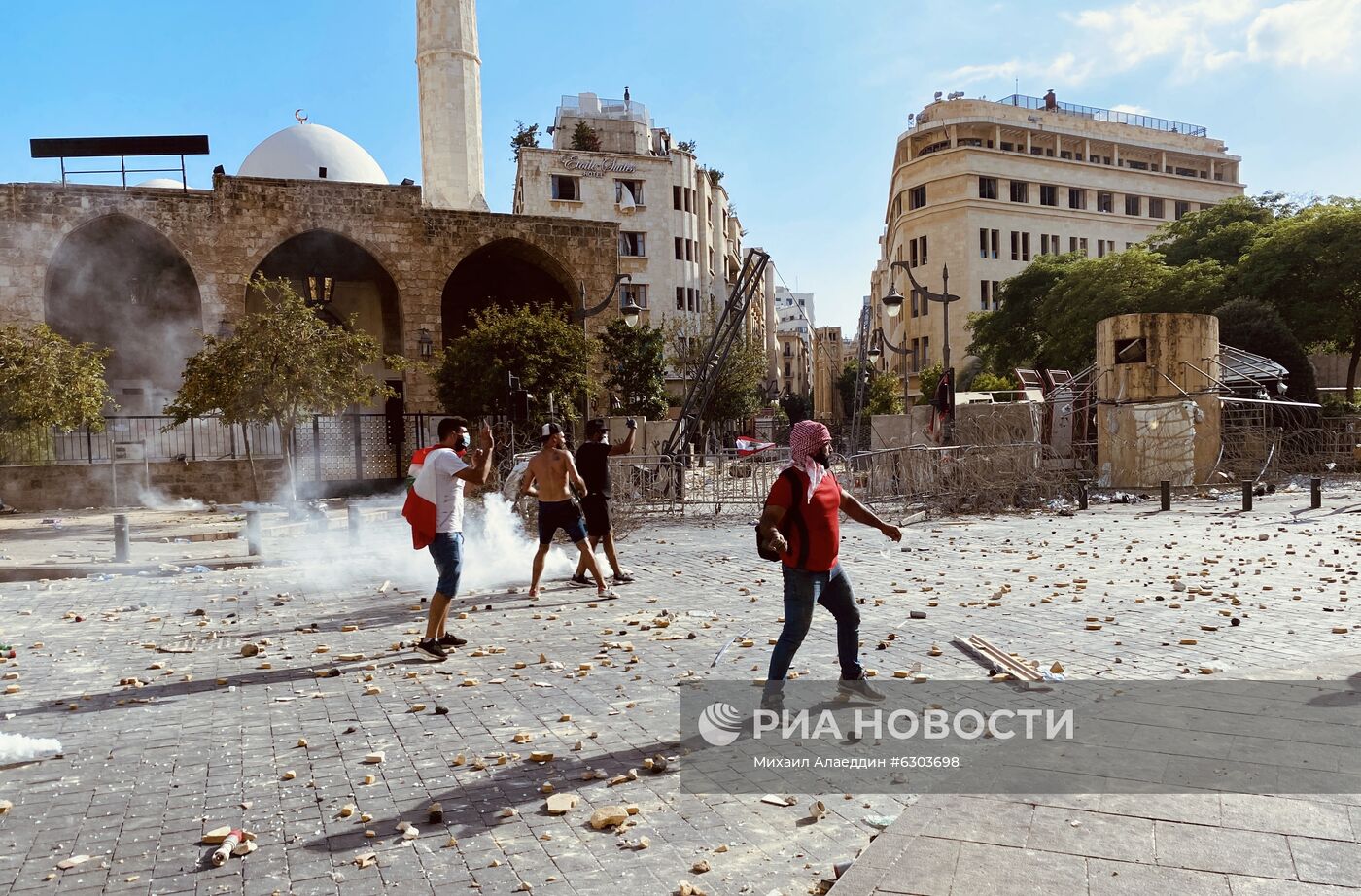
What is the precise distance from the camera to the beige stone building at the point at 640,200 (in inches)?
2052

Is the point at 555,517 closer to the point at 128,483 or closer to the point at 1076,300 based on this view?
the point at 128,483

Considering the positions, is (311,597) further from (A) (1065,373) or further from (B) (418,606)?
(A) (1065,373)

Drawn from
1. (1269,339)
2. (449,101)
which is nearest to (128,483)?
(449,101)

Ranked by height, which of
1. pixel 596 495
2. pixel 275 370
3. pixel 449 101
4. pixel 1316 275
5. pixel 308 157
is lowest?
pixel 596 495

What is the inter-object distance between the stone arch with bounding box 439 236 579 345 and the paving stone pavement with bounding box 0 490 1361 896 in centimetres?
2677

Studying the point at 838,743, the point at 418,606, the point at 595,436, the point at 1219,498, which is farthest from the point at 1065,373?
the point at 838,743

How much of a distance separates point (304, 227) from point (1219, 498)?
28065 millimetres

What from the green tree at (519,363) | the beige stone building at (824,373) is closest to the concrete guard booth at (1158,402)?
the green tree at (519,363)

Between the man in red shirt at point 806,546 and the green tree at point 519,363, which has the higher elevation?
the green tree at point 519,363

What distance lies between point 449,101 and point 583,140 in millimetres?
13288

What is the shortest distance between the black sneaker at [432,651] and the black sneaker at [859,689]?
10.1 ft

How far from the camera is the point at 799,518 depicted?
16.9 feet

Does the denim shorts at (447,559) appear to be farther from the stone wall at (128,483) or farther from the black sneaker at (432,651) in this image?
the stone wall at (128,483)

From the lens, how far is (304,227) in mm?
31938
